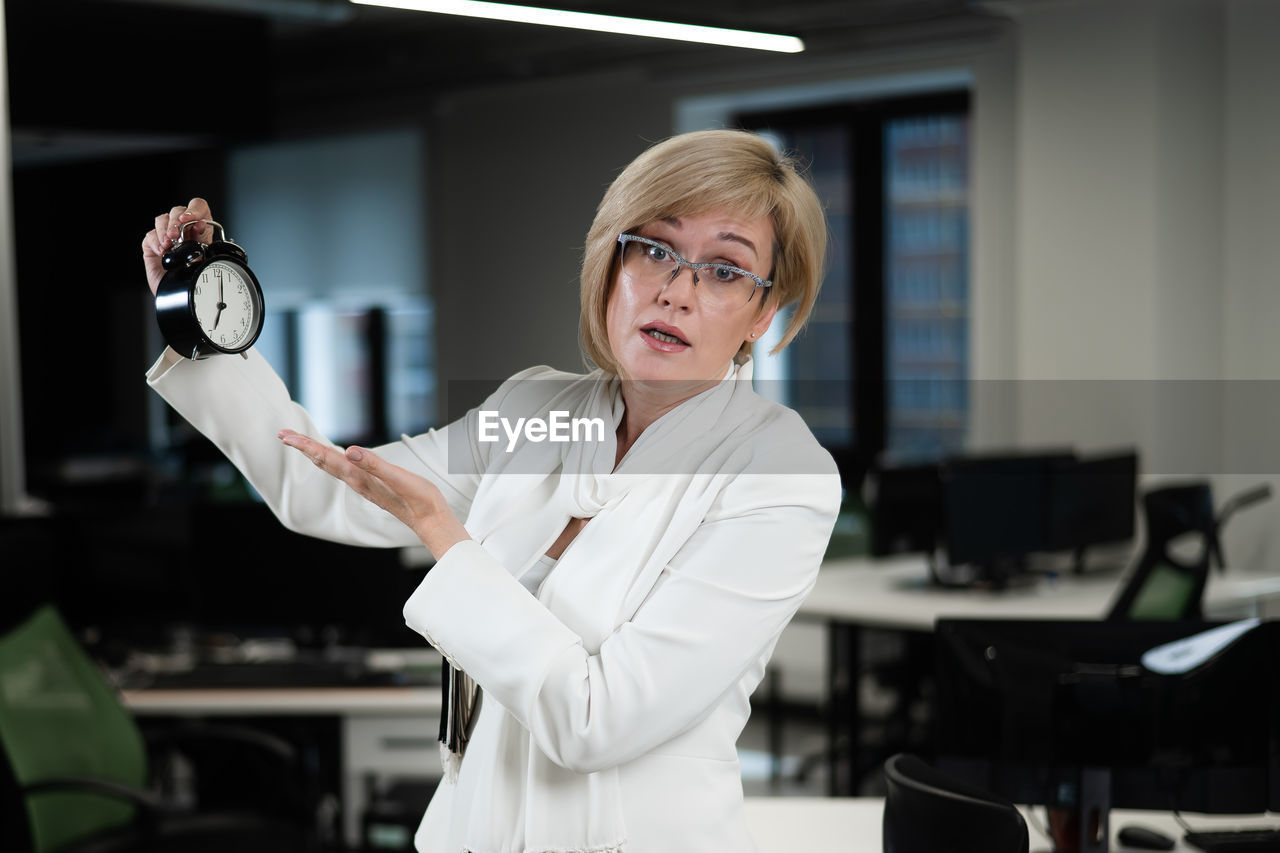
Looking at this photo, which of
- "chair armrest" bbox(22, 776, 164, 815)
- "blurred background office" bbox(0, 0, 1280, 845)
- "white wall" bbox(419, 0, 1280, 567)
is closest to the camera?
"chair armrest" bbox(22, 776, 164, 815)

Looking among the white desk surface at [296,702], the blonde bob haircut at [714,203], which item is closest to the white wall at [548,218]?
the blonde bob haircut at [714,203]

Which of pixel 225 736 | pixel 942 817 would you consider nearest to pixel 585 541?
pixel 942 817

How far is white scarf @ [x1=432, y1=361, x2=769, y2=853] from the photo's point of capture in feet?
3.84

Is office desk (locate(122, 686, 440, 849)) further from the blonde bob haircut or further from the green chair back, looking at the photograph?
the blonde bob haircut

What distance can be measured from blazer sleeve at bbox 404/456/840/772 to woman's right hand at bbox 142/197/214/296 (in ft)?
1.45

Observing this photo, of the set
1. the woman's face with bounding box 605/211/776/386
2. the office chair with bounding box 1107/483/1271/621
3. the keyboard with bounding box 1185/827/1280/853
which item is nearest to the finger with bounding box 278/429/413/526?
the woman's face with bounding box 605/211/776/386

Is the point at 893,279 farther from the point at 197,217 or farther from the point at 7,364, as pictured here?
the point at 197,217

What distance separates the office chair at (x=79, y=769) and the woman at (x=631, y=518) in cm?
165

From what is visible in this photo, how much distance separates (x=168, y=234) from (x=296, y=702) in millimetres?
2172

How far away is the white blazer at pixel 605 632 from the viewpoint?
1.09m

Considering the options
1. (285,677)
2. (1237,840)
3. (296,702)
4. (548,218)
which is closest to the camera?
(548,218)

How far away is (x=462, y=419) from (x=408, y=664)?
230cm

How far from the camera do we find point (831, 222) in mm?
3275

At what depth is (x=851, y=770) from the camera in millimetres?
4066
